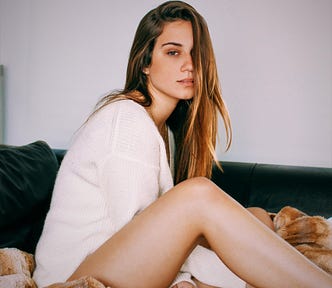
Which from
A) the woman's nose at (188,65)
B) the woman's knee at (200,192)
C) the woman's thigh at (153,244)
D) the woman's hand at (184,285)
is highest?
the woman's nose at (188,65)

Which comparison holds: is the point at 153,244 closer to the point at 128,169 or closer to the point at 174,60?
the point at 128,169

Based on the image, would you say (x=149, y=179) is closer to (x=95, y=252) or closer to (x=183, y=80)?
(x=95, y=252)

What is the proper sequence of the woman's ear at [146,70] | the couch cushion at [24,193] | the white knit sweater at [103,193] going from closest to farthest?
1. the white knit sweater at [103,193]
2. the couch cushion at [24,193]
3. the woman's ear at [146,70]

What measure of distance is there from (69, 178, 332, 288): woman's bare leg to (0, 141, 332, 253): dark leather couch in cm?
40

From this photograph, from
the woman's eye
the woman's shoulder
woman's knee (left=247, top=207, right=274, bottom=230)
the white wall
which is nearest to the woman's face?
the woman's eye

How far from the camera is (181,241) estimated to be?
2.67 ft

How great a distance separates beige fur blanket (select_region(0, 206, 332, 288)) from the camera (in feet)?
2.72

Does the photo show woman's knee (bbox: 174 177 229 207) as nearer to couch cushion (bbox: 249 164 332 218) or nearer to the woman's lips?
the woman's lips

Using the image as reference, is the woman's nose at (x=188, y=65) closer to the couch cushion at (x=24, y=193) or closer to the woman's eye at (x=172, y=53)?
the woman's eye at (x=172, y=53)

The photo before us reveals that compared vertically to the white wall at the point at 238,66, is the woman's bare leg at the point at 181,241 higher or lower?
lower

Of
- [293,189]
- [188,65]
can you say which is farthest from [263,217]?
[188,65]

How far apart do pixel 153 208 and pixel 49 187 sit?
58 centimetres

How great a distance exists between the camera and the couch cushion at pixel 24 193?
3.61 ft

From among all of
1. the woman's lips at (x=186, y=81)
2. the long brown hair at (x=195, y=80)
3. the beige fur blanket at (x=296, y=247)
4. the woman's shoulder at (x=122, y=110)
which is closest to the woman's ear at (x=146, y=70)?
the long brown hair at (x=195, y=80)
